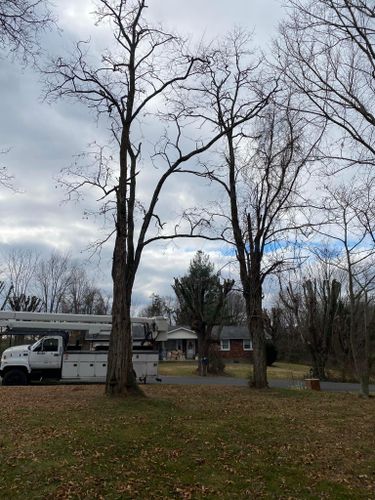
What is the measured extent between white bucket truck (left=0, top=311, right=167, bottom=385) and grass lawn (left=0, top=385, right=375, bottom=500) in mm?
10042

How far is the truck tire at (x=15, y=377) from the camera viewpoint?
22.0 metres

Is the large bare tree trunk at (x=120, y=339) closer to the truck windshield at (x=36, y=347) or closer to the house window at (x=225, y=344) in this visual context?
the truck windshield at (x=36, y=347)

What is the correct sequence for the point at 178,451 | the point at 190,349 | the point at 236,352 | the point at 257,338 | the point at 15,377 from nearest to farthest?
1. the point at 178,451
2. the point at 257,338
3. the point at 15,377
4. the point at 236,352
5. the point at 190,349

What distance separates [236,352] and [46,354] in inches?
1573

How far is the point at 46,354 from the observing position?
22.6 metres

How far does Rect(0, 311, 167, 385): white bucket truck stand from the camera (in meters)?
22.4

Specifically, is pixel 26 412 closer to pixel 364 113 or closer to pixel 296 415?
pixel 296 415

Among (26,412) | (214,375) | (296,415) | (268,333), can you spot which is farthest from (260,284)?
(268,333)

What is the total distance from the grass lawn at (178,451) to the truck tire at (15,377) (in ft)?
33.1

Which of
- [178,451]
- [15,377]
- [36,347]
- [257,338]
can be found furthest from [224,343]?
[178,451]

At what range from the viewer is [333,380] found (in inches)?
1319

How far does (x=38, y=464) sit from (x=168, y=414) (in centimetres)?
434

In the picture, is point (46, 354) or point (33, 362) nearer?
point (33, 362)

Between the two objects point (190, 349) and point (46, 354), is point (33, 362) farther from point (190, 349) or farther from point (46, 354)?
point (190, 349)
